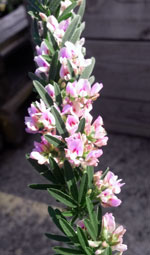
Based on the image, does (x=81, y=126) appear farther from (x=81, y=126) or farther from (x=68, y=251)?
(x=68, y=251)

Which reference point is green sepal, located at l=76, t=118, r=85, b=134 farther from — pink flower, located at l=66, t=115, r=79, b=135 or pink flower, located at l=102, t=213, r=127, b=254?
pink flower, located at l=102, t=213, r=127, b=254

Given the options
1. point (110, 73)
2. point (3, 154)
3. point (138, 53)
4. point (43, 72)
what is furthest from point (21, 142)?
point (43, 72)

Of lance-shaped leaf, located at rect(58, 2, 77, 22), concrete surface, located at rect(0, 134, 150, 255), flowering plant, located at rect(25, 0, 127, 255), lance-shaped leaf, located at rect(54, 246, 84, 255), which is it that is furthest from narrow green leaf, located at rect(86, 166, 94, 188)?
concrete surface, located at rect(0, 134, 150, 255)

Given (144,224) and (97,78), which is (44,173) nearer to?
(144,224)

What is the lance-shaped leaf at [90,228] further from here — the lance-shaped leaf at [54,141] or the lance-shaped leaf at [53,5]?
the lance-shaped leaf at [53,5]

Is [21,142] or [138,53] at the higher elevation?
[138,53]

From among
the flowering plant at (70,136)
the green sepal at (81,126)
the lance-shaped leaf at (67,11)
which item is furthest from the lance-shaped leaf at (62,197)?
the lance-shaped leaf at (67,11)

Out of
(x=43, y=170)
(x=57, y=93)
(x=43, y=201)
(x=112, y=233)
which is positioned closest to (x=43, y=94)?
(x=57, y=93)
